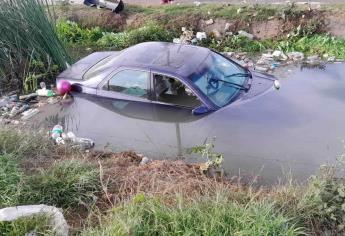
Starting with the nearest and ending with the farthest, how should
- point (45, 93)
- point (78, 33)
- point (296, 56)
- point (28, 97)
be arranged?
point (45, 93) → point (28, 97) → point (296, 56) → point (78, 33)

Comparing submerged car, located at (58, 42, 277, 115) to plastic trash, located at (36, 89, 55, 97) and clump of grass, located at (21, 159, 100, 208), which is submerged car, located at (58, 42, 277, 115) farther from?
clump of grass, located at (21, 159, 100, 208)

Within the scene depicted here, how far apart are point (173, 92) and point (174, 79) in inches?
7.9

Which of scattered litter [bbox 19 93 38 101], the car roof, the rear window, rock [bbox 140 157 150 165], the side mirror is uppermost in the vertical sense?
the car roof

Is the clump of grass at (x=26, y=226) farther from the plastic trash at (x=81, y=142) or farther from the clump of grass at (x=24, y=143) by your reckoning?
the plastic trash at (x=81, y=142)

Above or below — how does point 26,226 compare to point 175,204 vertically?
below

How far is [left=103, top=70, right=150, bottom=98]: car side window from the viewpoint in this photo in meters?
6.64

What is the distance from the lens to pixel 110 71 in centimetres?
690

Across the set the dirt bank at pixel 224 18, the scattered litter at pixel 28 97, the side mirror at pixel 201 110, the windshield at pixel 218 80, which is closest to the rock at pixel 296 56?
the dirt bank at pixel 224 18

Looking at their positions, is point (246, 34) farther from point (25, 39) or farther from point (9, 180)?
point (9, 180)

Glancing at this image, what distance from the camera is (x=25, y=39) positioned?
820cm

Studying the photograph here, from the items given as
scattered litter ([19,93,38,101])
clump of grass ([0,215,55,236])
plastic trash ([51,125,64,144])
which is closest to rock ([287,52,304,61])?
plastic trash ([51,125,64,144])

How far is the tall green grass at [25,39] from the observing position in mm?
7958

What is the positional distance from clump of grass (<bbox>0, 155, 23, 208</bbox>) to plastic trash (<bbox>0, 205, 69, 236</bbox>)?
198 millimetres

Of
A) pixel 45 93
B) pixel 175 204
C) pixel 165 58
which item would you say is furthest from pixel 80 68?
pixel 175 204
